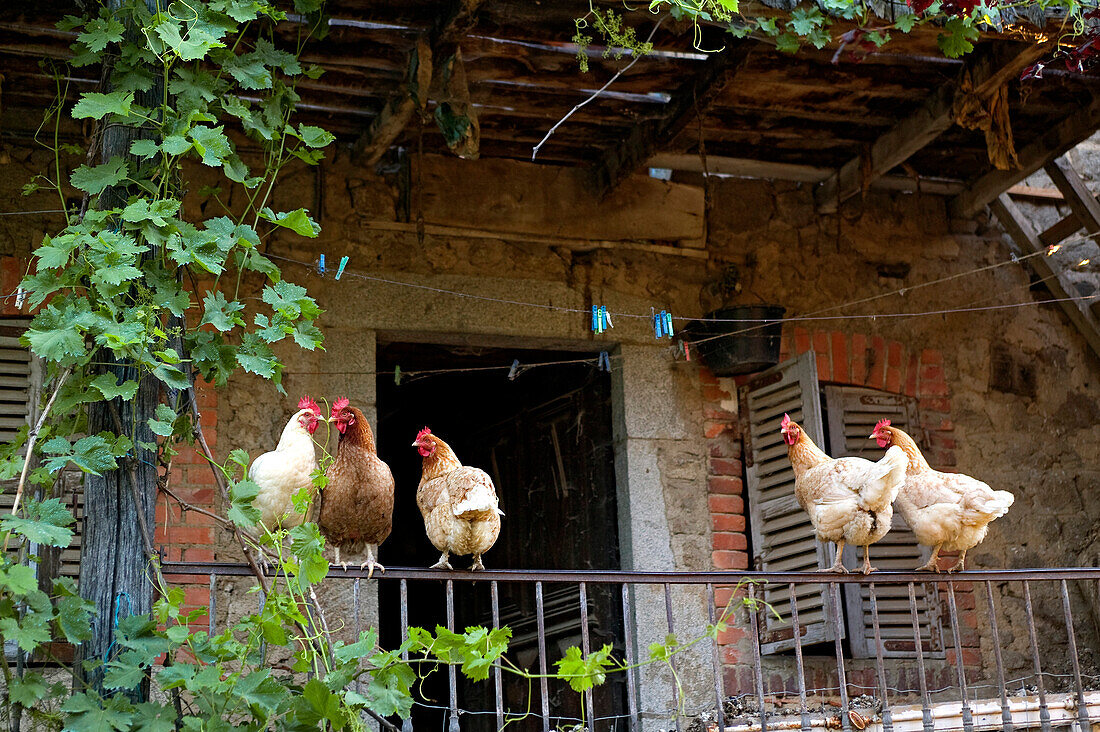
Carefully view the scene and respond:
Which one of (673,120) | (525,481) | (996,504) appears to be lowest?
(996,504)

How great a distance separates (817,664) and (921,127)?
2757 mm

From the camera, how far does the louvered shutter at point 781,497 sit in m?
5.97

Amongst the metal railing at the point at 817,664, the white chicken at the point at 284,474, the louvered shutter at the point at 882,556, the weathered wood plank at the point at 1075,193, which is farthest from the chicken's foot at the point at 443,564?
the weathered wood plank at the point at 1075,193

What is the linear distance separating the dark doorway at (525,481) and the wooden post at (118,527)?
9.17 feet

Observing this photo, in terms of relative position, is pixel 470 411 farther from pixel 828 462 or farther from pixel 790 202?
pixel 828 462

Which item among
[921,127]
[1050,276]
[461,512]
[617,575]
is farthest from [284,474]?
[1050,276]

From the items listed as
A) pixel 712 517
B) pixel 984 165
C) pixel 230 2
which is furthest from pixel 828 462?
pixel 230 2

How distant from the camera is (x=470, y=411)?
8328 millimetres

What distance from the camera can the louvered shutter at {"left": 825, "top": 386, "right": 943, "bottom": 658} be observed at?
609 centimetres

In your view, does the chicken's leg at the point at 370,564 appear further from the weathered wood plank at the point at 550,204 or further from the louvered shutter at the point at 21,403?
the weathered wood plank at the point at 550,204

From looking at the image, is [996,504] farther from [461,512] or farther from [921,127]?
[461,512]

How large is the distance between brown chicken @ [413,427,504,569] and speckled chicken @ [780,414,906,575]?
143 cm

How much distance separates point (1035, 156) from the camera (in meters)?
6.31

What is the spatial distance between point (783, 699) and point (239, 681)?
3.60m
